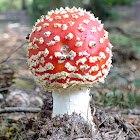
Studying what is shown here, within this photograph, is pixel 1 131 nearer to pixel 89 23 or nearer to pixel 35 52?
pixel 35 52

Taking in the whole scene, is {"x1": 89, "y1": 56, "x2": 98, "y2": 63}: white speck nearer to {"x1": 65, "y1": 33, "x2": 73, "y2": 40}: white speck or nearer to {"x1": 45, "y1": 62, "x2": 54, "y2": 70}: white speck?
{"x1": 65, "y1": 33, "x2": 73, "y2": 40}: white speck

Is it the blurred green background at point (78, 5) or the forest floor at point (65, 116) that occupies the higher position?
the blurred green background at point (78, 5)

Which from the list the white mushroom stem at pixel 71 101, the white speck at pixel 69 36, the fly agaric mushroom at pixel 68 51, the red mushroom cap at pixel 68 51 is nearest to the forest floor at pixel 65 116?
the white mushroom stem at pixel 71 101

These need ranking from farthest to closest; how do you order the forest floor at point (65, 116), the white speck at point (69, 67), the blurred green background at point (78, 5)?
the blurred green background at point (78, 5) < the forest floor at point (65, 116) < the white speck at point (69, 67)

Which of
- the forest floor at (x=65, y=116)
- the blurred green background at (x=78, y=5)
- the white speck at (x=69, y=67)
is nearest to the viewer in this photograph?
the white speck at (x=69, y=67)

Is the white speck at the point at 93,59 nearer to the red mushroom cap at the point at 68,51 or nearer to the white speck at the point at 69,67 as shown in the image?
the red mushroom cap at the point at 68,51

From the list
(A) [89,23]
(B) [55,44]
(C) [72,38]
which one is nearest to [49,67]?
(B) [55,44]

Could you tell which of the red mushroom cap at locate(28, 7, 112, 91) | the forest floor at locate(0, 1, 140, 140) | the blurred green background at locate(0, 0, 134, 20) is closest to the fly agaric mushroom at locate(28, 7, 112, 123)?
the red mushroom cap at locate(28, 7, 112, 91)

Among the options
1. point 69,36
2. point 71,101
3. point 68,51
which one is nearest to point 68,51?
point 68,51
